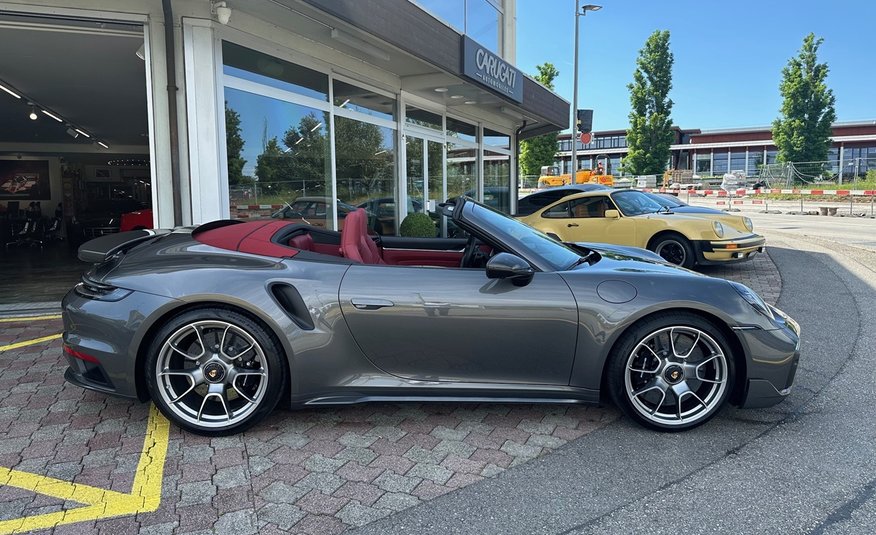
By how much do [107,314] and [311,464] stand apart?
1.35 meters

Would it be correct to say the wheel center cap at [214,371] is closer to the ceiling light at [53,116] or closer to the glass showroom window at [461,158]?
the glass showroom window at [461,158]

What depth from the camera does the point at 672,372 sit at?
3023 millimetres

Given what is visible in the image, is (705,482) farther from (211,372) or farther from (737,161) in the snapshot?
(737,161)

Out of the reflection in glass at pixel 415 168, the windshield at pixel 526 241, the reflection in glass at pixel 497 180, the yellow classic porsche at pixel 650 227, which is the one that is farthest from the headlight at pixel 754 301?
the reflection in glass at pixel 497 180

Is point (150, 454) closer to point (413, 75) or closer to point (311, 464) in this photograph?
point (311, 464)

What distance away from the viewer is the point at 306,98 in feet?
24.9

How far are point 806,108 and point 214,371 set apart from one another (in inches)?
1770

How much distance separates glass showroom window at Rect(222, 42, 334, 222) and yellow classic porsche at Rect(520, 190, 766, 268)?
3.38m

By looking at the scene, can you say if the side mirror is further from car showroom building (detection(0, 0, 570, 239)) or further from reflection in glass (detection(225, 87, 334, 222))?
reflection in glass (detection(225, 87, 334, 222))

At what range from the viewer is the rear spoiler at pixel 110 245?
3.37 m

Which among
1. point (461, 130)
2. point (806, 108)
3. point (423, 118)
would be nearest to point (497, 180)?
point (461, 130)

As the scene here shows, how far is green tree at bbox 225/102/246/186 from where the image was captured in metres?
6.34

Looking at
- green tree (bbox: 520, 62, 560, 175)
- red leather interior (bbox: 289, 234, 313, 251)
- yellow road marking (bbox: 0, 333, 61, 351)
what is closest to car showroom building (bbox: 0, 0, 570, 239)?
yellow road marking (bbox: 0, 333, 61, 351)

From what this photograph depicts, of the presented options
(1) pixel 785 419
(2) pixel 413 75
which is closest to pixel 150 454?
(1) pixel 785 419
